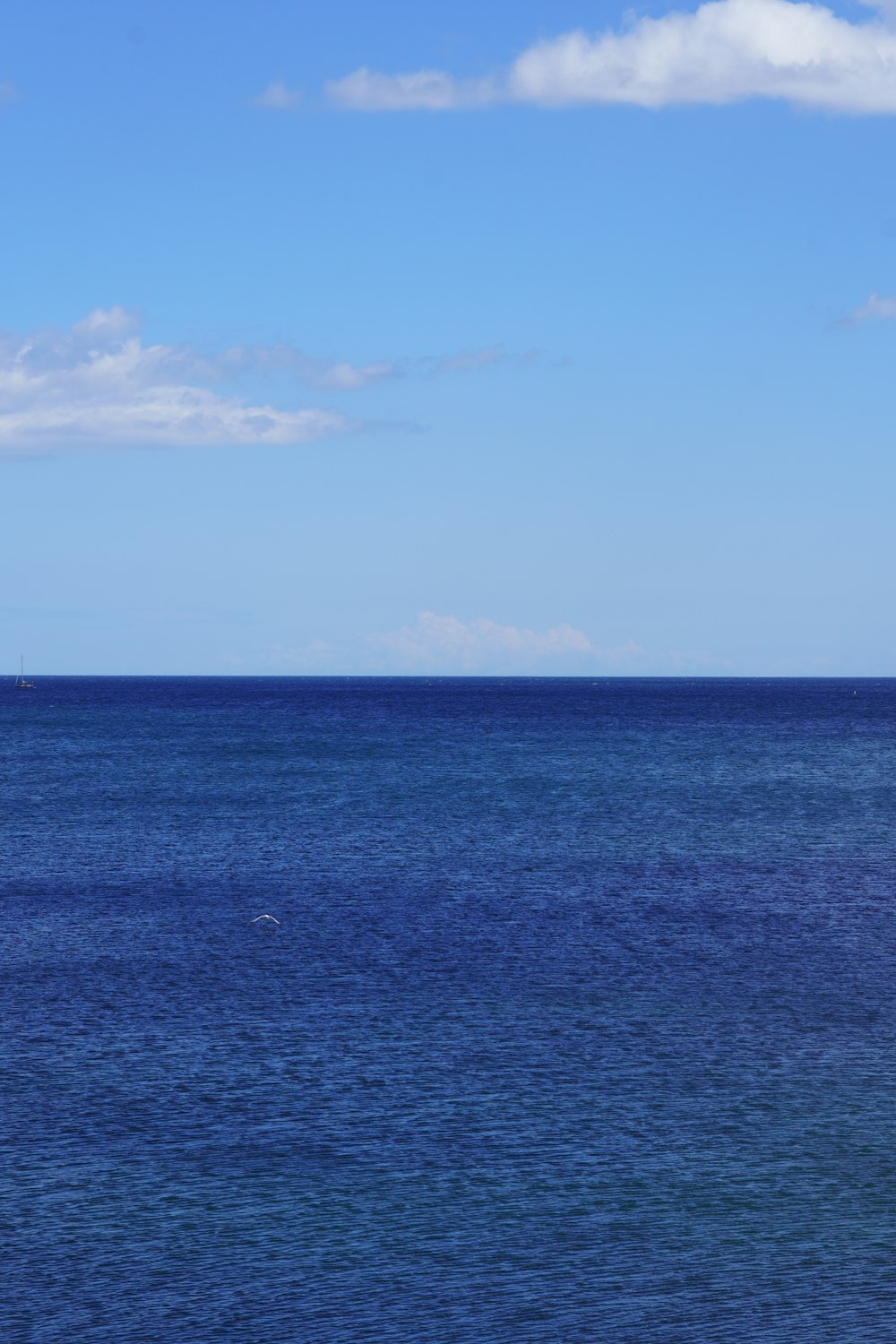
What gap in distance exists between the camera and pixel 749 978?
62.7 meters

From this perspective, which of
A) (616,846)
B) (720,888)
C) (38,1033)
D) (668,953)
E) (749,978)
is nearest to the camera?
(38,1033)

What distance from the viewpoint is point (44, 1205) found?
124 feet

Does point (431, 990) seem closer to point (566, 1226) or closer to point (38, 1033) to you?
point (38, 1033)

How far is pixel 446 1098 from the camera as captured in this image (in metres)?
46.0

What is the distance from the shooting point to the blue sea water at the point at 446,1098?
3353 centimetres

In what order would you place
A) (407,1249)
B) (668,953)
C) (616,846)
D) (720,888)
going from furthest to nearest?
(616,846)
(720,888)
(668,953)
(407,1249)

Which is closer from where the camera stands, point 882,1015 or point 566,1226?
point 566,1226

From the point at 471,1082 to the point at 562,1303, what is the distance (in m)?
14.8

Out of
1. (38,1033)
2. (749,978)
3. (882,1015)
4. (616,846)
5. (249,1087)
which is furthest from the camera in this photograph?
(616,846)

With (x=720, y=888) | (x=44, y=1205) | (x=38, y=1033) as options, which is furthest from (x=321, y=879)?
(x=44, y=1205)

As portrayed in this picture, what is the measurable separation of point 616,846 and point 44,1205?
69441 millimetres

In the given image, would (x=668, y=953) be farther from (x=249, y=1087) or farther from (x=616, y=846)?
(x=616, y=846)

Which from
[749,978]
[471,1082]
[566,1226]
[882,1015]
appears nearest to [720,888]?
[749,978]

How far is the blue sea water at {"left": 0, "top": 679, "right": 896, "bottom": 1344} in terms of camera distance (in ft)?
110
